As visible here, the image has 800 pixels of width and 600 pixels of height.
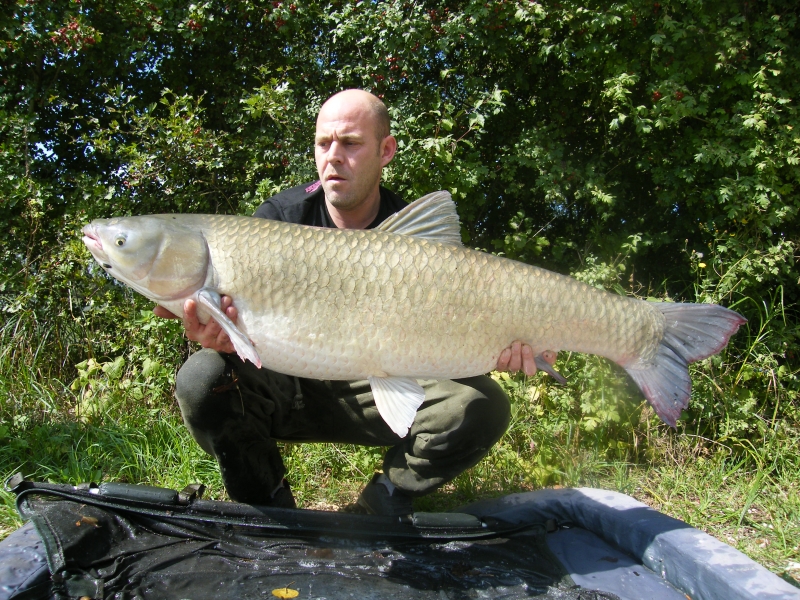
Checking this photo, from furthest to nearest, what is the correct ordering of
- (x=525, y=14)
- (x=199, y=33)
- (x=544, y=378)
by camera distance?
(x=199, y=33)
(x=525, y=14)
(x=544, y=378)

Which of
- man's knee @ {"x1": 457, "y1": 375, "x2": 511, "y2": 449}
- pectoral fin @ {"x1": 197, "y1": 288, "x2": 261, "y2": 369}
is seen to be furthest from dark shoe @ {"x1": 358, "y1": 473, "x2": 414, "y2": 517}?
pectoral fin @ {"x1": 197, "y1": 288, "x2": 261, "y2": 369}

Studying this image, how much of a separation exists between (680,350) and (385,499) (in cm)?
98

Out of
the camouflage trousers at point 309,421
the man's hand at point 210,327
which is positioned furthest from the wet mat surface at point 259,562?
the man's hand at point 210,327

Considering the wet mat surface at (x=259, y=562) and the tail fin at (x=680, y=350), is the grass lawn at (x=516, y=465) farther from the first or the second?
the tail fin at (x=680, y=350)

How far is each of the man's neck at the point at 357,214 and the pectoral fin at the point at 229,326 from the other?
688mm

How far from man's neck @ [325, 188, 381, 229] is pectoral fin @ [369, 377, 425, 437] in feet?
2.30

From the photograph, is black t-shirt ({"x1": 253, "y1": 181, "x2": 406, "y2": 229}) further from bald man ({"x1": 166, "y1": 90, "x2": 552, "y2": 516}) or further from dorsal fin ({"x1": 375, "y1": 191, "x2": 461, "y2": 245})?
dorsal fin ({"x1": 375, "y1": 191, "x2": 461, "y2": 245})

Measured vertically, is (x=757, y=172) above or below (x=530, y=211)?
above

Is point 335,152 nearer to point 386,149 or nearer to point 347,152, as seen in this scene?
point 347,152

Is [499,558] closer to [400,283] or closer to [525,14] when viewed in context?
[400,283]

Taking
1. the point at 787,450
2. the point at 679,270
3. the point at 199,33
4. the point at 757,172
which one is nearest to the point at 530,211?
the point at 679,270

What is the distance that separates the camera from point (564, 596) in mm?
1474

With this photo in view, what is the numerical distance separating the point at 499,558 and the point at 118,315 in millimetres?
2416

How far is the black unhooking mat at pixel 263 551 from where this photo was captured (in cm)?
144
